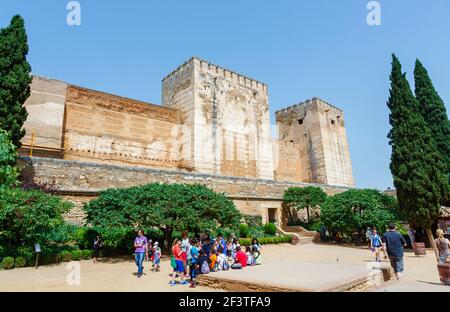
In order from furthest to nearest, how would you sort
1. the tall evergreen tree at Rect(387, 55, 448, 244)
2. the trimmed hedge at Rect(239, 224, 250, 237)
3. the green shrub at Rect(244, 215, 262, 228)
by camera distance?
the green shrub at Rect(244, 215, 262, 228)
the trimmed hedge at Rect(239, 224, 250, 237)
the tall evergreen tree at Rect(387, 55, 448, 244)

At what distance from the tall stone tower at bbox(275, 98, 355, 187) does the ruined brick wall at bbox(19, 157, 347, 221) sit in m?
11.0

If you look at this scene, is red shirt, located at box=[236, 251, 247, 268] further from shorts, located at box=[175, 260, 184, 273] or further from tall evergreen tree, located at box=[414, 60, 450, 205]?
tall evergreen tree, located at box=[414, 60, 450, 205]

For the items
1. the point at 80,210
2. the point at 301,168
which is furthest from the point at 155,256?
the point at 301,168

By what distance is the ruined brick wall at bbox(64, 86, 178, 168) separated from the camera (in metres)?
18.9

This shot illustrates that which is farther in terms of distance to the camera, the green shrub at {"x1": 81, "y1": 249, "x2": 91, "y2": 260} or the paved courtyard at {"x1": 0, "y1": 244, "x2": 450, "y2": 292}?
the green shrub at {"x1": 81, "y1": 249, "x2": 91, "y2": 260}

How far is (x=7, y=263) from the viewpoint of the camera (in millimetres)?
8891

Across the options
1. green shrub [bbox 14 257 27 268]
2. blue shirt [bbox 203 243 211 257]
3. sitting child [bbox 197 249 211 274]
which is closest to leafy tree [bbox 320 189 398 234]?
blue shirt [bbox 203 243 211 257]

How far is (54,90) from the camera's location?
58.6 feet

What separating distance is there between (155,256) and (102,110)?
47.4 feet

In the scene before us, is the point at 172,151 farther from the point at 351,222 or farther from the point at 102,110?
the point at 351,222

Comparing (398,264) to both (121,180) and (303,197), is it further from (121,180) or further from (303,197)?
(303,197)

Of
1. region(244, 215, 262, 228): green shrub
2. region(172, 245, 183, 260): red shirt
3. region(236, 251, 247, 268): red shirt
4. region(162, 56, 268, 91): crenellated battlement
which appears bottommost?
region(236, 251, 247, 268): red shirt

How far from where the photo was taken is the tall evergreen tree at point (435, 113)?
671 inches
